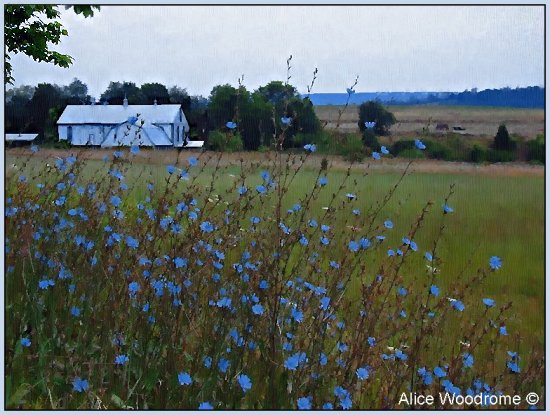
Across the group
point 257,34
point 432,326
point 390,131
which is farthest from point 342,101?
point 432,326

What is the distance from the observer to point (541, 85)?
282cm

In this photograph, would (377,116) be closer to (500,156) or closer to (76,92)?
(500,156)

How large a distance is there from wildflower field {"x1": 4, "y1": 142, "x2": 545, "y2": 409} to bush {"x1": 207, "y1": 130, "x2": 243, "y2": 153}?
0.05 meters

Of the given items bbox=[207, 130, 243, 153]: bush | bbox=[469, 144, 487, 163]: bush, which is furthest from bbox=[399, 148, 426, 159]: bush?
bbox=[207, 130, 243, 153]: bush

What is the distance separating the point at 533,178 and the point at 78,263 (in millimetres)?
2050

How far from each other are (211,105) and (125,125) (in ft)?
1.39

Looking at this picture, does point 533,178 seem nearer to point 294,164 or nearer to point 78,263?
point 294,164

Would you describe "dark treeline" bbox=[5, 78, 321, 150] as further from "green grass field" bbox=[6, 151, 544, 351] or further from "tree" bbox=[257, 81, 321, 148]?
"green grass field" bbox=[6, 151, 544, 351]

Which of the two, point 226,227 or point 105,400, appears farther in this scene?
point 226,227

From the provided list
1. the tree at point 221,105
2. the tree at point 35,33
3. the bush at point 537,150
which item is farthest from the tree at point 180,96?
the bush at point 537,150

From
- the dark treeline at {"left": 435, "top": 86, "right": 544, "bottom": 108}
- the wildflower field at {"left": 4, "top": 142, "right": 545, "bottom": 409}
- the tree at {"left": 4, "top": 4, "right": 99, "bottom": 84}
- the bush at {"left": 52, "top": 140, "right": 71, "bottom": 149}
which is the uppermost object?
the tree at {"left": 4, "top": 4, "right": 99, "bottom": 84}

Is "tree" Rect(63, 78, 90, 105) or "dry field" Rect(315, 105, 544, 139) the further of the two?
"tree" Rect(63, 78, 90, 105)

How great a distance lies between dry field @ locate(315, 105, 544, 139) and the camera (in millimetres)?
2818

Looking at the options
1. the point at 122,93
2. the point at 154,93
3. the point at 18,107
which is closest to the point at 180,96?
the point at 154,93
